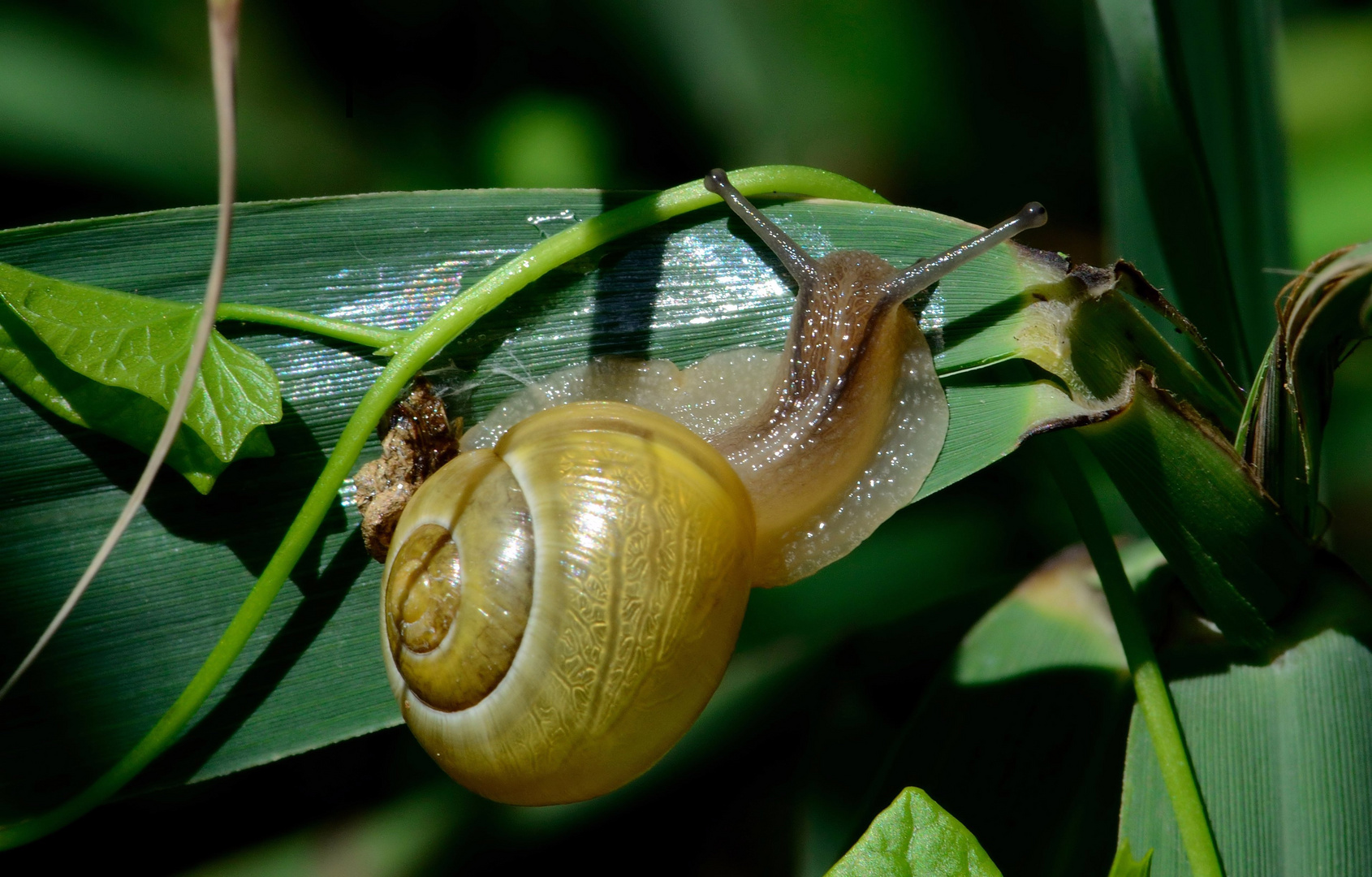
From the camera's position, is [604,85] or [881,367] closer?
[881,367]

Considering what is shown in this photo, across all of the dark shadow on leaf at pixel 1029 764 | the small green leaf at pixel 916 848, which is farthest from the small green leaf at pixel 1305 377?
the small green leaf at pixel 916 848

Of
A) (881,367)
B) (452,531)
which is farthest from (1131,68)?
(452,531)

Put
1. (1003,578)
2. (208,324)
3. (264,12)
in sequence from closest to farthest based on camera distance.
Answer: (208,324) → (1003,578) → (264,12)

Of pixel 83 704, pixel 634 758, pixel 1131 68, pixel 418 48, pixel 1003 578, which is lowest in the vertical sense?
pixel 1003 578

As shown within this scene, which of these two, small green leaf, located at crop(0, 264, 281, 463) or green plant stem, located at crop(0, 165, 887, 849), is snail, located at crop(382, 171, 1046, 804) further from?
small green leaf, located at crop(0, 264, 281, 463)

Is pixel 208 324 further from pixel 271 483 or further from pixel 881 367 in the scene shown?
pixel 881 367
